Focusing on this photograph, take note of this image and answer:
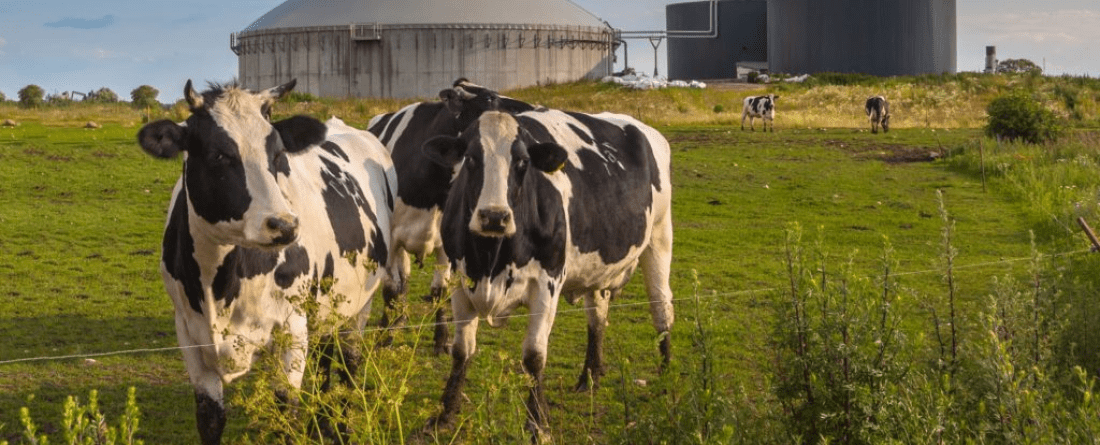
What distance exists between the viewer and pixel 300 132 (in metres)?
6.86

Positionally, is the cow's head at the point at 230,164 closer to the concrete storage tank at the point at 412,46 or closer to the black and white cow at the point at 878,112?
the black and white cow at the point at 878,112

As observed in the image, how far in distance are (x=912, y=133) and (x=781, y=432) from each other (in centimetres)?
2746

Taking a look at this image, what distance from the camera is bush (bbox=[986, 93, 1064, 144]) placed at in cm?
2784

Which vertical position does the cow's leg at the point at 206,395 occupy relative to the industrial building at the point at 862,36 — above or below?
below

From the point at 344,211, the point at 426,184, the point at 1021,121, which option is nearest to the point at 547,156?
the point at 344,211

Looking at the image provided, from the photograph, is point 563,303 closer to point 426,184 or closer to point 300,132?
point 426,184

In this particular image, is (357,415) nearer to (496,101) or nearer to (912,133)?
(496,101)

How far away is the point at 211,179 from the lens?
624 cm

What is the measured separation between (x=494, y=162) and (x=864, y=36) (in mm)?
53855

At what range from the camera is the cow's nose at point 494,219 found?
738 centimetres

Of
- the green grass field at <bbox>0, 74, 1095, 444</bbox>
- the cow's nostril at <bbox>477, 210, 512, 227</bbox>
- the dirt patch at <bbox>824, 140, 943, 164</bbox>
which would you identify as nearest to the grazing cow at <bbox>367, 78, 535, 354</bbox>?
the green grass field at <bbox>0, 74, 1095, 444</bbox>

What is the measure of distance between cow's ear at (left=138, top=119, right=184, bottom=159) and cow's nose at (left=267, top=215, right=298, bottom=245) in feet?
2.20

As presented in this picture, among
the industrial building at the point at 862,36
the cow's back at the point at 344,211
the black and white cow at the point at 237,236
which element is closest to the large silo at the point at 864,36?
the industrial building at the point at 862,36

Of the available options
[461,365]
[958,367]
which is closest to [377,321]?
[461,365]
